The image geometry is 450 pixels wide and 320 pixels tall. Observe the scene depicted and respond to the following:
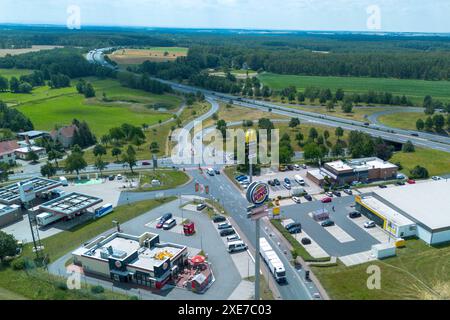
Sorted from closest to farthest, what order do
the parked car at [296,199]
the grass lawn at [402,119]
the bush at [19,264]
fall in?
1. the bush at [19,264]
2. the parked car at [296,199]
3. the grass lawn at [402,119]

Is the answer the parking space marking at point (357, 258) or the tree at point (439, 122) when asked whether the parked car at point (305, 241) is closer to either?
the parking space marking at point (357, 258)

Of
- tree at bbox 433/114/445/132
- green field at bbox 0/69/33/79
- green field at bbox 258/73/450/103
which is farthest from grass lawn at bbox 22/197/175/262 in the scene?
green field at bbox 0/69/33/79

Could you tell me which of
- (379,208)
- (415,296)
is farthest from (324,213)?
(415,296)

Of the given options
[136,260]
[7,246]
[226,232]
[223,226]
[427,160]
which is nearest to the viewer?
[136,260]

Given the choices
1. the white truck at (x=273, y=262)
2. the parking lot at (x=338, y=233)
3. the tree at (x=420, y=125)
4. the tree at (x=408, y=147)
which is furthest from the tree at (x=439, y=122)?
the white truck at (x=273, y=262)

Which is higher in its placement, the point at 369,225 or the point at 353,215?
the point at 353,215

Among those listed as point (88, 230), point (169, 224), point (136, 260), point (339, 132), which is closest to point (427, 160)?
point (339, 132)

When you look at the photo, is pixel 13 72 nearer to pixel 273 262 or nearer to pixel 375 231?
pixel 273 262

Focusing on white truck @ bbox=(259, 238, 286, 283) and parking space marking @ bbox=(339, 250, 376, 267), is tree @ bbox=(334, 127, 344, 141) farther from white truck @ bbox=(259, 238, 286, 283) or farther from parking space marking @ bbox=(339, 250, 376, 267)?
white truck @ bbox=(259, 238, 286, 283)
